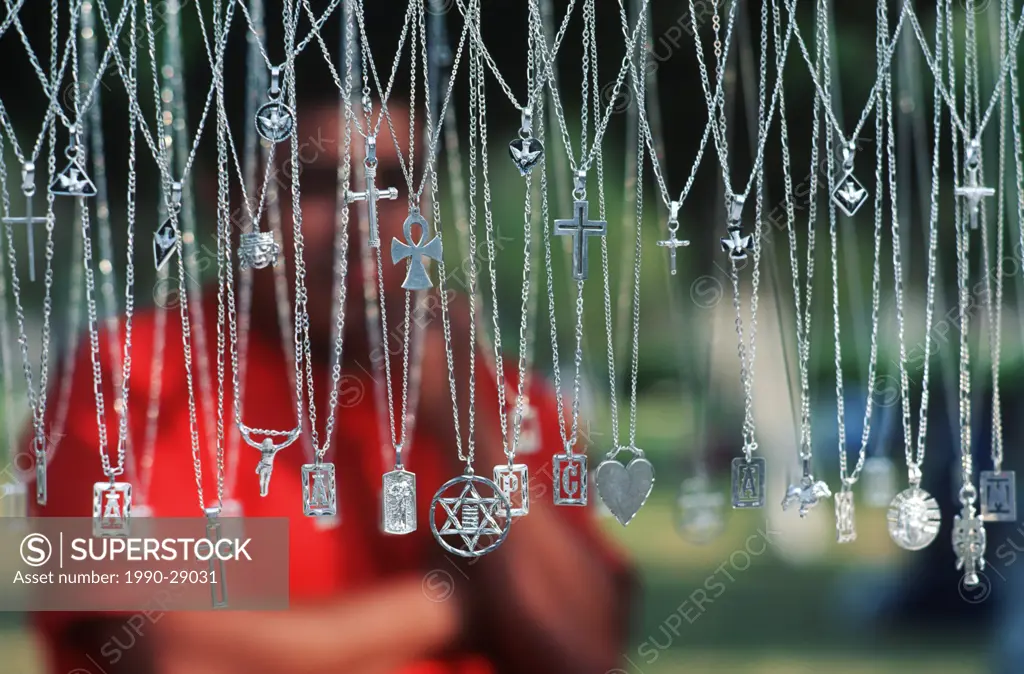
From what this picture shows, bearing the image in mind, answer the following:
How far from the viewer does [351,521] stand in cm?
281

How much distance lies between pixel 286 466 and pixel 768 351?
1301mm

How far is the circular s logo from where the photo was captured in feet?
9.20

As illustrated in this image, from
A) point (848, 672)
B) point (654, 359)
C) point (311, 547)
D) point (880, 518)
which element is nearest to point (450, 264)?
point (654, 359)

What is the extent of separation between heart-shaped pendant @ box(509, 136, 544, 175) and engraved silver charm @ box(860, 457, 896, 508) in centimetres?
120

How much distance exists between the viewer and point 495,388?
2.81 meters

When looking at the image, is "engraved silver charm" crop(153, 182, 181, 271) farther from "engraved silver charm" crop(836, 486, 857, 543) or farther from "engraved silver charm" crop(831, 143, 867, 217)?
"engraved silver charm" crop(836, 486, 857, 543)

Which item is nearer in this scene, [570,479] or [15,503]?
[570,479]

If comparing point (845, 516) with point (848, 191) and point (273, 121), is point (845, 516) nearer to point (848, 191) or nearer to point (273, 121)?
point (848, 191)

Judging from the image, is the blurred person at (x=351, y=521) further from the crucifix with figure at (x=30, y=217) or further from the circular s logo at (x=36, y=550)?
the crucifix with figure at (x=30, y=217)

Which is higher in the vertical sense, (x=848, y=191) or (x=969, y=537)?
(x=848, y=191)

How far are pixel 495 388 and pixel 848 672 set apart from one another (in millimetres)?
1209

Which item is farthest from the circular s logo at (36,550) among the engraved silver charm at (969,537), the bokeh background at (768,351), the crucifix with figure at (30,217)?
the engraved silver charm at (969,537)

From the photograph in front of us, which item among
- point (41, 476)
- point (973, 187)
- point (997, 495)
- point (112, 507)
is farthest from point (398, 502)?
point (973, 187)

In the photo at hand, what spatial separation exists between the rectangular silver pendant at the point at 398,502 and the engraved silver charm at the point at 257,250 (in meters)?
0.61
